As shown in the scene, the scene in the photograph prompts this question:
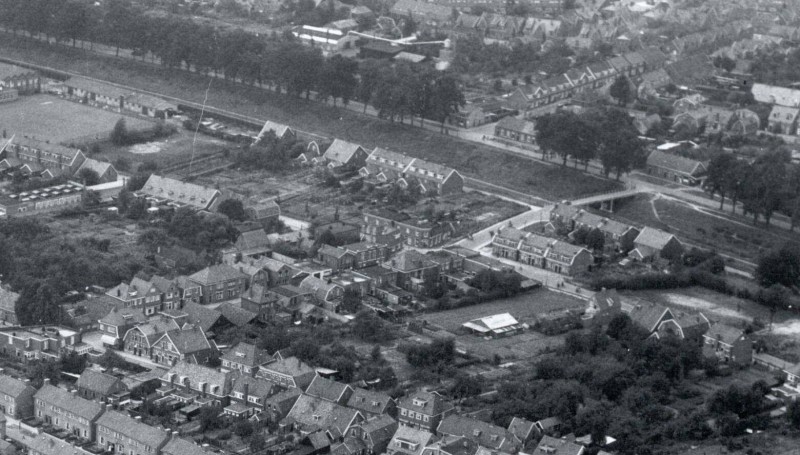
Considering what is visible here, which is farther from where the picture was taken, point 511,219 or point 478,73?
point 478,73

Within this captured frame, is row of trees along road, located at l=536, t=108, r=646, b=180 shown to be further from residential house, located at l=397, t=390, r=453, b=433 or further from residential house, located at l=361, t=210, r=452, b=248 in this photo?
residential house, located at l=397, t=390, r=453, b=433

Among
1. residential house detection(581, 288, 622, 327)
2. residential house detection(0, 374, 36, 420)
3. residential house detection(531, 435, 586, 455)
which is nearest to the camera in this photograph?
residential house detection(531, 435, 586, 455)

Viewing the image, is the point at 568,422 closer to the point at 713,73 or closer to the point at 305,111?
the point at 305,111

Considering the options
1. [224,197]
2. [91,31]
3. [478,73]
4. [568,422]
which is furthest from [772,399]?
[91,31]

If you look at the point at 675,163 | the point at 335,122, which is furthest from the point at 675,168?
the point at 335,122

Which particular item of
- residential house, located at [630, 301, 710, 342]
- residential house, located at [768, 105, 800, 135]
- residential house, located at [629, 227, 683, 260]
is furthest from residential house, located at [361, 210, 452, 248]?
residential house, located at [768, 105, 800, 135]

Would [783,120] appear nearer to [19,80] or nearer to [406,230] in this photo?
[406,230]
